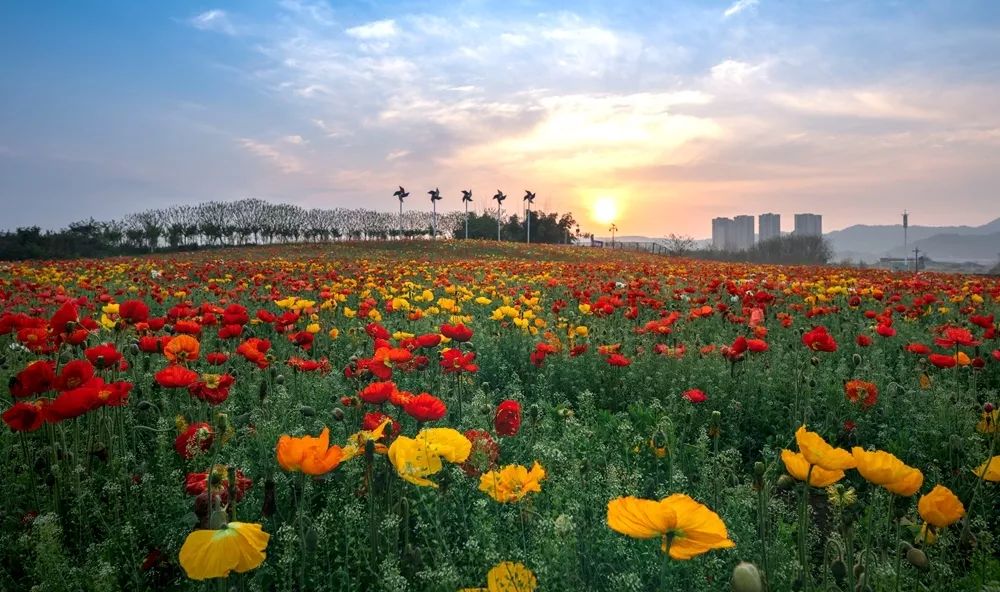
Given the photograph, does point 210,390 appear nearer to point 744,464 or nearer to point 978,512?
point 744,464

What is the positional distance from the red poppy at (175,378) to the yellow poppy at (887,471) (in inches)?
96.4

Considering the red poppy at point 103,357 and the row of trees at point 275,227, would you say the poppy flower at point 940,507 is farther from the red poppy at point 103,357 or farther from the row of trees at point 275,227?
the row of trees at point 275,227

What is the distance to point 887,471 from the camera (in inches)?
59.7

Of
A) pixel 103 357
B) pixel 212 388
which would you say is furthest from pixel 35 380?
pixel 212 388

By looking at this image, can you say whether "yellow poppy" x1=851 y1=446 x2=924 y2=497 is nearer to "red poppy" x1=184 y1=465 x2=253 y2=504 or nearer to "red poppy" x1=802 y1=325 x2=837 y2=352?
"red poppy" x1=184 y1=465 x2=253 y2=504

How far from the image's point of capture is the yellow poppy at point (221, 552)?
1281mm

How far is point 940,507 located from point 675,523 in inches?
37.8

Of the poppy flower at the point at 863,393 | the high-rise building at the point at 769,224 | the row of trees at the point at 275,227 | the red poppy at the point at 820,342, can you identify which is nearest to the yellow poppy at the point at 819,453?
the red poppy at the point at 820,342

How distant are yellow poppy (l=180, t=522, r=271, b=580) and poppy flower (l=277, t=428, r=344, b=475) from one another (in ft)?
1.03

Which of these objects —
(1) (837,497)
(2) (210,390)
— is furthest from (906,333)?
(2) (210,390)

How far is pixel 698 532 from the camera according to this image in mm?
1247

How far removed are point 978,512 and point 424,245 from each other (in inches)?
1479

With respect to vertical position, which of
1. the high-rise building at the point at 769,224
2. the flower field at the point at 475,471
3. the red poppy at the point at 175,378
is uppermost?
the high-rise building at the point at 769,224

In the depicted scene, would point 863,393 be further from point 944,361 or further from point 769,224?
point 769,224
